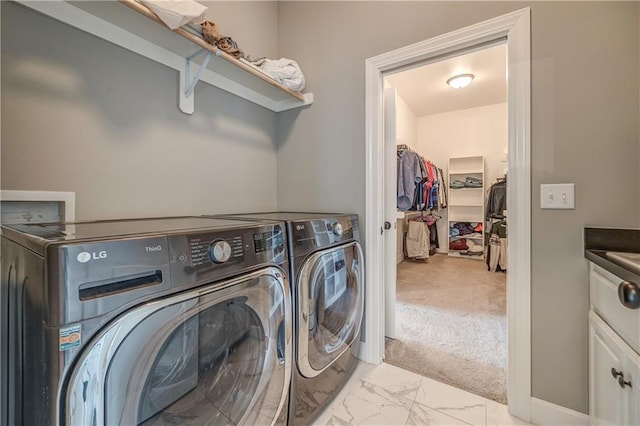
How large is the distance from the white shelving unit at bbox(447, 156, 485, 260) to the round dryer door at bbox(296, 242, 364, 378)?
13.3 ft

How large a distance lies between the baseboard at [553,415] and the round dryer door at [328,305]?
0.90m

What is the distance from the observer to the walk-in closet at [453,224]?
1.85 meters

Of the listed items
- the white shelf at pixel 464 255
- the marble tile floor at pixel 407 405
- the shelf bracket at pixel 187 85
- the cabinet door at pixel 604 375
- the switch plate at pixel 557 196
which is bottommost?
the marble tile floor at pixel 407 405

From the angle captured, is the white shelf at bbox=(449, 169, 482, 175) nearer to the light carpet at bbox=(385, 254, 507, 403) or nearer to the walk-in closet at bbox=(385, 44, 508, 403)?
the walk-in closet at bbox=(385, 44, 508, 403)

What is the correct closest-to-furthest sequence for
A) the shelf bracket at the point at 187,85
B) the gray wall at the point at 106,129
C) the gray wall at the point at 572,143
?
1. the gray wall at the point at 106,129
2. the gray wall at the point at 572,143
3. the shelf bracket at the point at 187,85

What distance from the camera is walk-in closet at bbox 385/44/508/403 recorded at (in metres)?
1.85

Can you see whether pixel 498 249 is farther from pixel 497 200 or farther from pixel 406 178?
pixel 406 178

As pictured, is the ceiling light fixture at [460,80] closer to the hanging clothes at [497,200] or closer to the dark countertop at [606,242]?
the hanging clothes at [497,200]

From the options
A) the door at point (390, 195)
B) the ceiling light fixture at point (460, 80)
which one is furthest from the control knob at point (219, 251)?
the ceiling light fixture at point (460, 80)

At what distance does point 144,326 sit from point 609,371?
58.0 inches

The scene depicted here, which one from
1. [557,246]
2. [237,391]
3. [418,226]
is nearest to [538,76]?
[557,246]

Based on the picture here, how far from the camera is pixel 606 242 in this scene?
1.12 meters

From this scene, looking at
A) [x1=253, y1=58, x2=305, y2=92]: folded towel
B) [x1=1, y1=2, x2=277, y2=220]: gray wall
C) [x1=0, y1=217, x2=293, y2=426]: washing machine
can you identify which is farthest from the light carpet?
[x1=253, y1=58, x2=305, y2=92]: folded towel

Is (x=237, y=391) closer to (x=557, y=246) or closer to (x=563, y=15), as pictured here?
(x=557, y=246)
